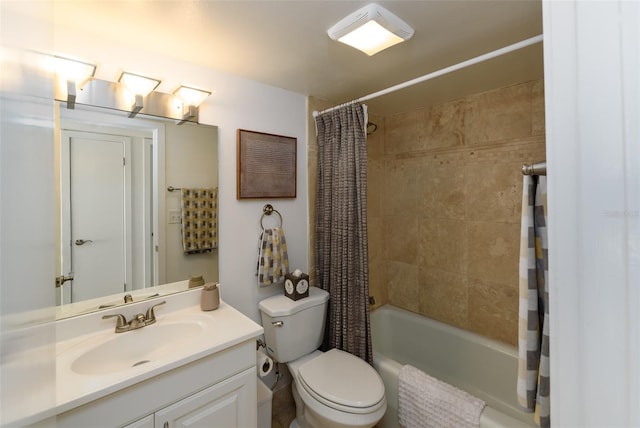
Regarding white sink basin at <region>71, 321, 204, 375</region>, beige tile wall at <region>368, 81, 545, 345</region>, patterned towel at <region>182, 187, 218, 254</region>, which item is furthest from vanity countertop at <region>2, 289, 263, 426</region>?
beige tile wall at <region>368, 81, 545, 345</region>

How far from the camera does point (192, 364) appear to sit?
1081 mm

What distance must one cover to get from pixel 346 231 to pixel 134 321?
1237 millimetres

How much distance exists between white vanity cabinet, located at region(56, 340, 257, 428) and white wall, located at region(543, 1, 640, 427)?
3.87 ft

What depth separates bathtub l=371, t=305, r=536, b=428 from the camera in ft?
5.41

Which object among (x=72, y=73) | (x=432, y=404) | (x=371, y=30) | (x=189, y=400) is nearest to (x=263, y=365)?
(x=189, y=400)

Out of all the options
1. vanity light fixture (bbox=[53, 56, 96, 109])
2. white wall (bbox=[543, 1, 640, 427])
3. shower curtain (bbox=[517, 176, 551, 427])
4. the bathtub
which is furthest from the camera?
the bathtub

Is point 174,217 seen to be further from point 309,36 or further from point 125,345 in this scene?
point 309,36

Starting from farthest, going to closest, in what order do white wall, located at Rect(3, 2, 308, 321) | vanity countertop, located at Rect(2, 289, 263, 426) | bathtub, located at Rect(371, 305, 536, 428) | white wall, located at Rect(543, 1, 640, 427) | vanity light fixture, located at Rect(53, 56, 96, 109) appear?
bathtub, located at Rect(371, 305, 536, 428)
white wall, located at Rect(3, 2, 308, 321)
vanity light fixture, located at Rect(53, 56, 96, 109)
vanity countertop, located at Rect(2, 289, 263, 426)
white wall, located at Rect(543, 1, 640, 427)

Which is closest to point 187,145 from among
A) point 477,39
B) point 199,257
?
point 199,257

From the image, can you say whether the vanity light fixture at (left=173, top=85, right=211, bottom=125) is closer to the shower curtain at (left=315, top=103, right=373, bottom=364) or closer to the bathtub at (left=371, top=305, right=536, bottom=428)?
the shower curtain at (left=315, top=103, right=373, bottom=364)

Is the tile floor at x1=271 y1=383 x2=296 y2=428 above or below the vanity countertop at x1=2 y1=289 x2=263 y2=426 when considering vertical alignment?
below

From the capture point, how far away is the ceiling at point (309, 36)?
3.55 ft

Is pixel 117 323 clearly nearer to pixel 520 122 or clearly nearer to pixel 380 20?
pixel 380 20

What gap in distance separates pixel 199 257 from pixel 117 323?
0.48 m
